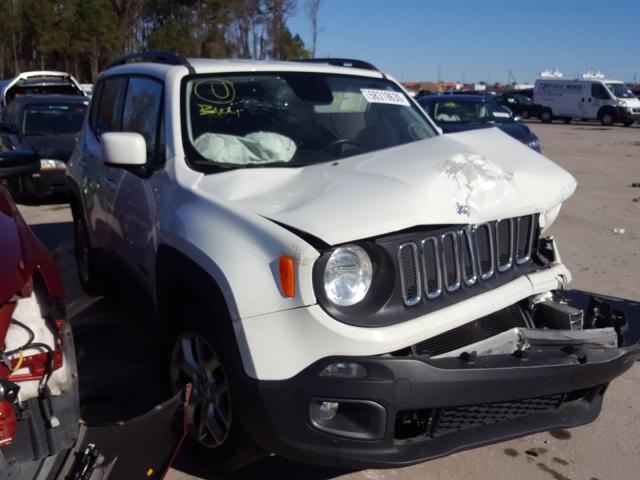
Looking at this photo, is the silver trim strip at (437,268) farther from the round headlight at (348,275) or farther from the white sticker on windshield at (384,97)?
the white sticker on windshield at (384,97)

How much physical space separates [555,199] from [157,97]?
2.28m

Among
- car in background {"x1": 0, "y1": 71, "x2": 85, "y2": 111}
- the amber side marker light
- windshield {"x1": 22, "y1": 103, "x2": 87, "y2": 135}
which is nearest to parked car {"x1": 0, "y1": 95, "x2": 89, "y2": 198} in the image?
windshield {"x1": 22, "y1": 103, "x2": 87, "y2": 135}

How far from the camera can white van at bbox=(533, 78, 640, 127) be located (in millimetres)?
30625

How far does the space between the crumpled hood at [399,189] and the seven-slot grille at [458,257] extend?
0.28ft

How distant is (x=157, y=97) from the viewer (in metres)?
3.95

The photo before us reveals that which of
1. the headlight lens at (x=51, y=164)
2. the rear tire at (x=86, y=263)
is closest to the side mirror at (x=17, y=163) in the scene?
the rear tire at (x=86, y=263)

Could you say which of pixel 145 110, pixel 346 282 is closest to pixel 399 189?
pixel 346 282

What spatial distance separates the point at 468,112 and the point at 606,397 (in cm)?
921

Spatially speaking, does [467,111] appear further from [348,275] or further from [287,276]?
[287,276]

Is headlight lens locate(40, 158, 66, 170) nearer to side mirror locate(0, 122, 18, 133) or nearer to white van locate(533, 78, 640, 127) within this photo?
side mirror locate(0, 122, 18, 133)

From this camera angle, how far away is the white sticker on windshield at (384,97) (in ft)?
14.1

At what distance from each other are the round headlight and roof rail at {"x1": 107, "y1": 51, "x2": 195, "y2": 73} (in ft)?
5.88

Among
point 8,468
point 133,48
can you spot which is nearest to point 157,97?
point 8,468

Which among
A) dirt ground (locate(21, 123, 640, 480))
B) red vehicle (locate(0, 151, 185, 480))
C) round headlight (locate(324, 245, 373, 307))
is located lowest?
dirt ground (locate(21, 123, 640, 480))
